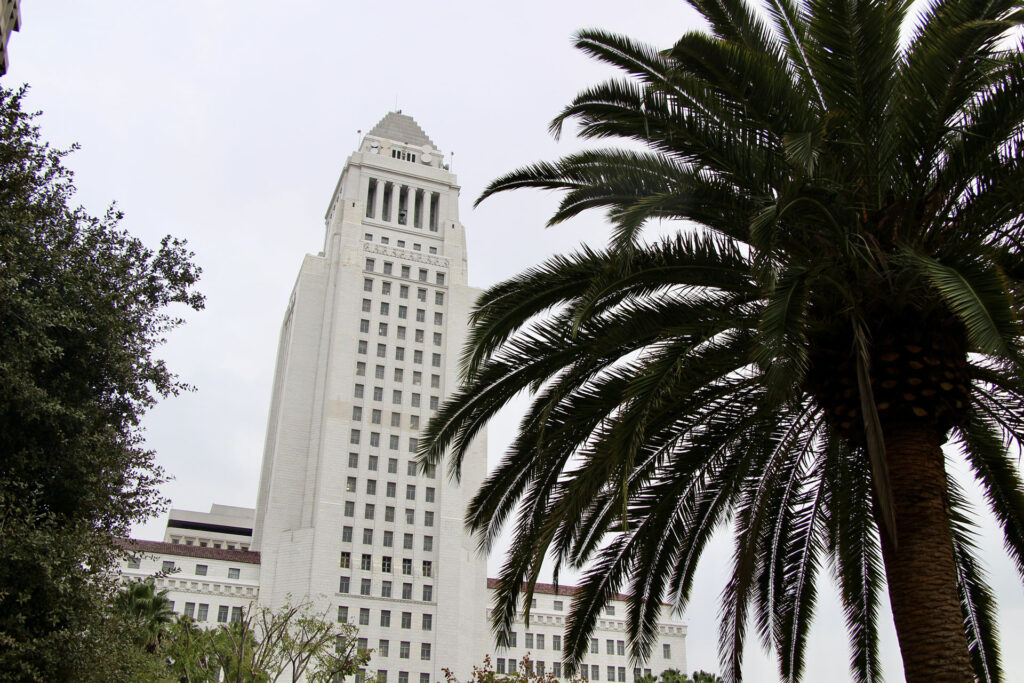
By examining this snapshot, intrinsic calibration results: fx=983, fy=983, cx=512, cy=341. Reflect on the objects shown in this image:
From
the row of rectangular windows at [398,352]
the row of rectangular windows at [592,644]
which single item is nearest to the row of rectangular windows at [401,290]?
the row of rectangular windows at [398,352]

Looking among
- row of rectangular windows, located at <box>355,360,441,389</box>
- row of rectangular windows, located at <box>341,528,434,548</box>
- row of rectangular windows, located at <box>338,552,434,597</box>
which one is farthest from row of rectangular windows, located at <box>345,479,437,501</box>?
row of rectangular windows, located at <box>355,360,441,389</box>

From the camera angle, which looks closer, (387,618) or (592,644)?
(387,618)

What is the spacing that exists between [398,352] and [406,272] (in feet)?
26.4

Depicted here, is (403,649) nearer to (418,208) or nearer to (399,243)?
(399,243)

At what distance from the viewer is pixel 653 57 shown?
13.4 metres

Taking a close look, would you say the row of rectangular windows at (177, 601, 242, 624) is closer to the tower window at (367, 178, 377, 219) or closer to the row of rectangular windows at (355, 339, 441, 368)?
the row of rectangular windows at (355, 339, 441, 368)

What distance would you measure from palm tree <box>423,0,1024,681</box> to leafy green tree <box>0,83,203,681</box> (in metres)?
7.19

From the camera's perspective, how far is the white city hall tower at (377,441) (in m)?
73.6

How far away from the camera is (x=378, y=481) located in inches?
3061

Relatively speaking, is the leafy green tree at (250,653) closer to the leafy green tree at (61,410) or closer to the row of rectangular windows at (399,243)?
the leafy green tree at (61,410)

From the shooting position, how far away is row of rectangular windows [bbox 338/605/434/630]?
7227cm

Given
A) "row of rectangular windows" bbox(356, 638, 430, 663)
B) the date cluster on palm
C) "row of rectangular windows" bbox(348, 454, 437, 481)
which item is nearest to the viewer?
the date cluster on palm

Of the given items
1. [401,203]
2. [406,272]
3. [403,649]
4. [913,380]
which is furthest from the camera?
[401,203]

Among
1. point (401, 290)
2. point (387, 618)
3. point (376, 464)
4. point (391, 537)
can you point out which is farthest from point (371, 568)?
point (401, 290)
